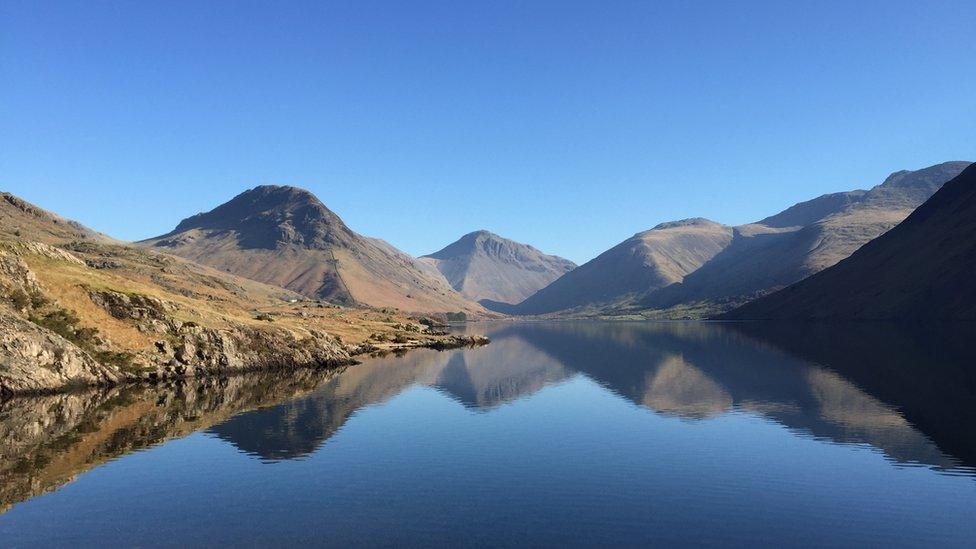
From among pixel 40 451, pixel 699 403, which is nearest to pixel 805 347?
pixel 699 403

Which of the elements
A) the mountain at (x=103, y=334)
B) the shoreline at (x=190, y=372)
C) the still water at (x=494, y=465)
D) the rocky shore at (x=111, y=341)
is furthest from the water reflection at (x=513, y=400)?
the mountain at (x=103, y=334)

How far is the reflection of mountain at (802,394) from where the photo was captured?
185ft

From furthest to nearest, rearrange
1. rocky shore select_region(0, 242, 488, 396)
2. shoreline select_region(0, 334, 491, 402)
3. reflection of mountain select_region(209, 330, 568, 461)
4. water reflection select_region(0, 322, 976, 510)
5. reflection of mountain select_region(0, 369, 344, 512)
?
rocky shore select_region(0, 242, 488, 396) → shoreline select_region(0, 334, 491, 402) → reflection of mountain select_region(209, 330, 568, 461) → water reflection select_region(0, 322, 976, 510) → reflection of mountain select_region(0, 369, 344, 512)

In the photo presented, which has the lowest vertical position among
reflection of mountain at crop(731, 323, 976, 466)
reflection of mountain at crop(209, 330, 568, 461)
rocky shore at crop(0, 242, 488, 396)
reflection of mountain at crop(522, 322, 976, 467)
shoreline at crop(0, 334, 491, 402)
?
reflection of mountain at crop(731, 323, 976, 466)

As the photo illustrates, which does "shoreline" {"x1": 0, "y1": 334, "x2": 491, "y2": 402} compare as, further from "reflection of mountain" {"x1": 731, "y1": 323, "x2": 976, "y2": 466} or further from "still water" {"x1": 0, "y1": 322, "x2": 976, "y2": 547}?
"reflection of mountain" {"x1": 731, "y1": 323, "x2": 976, "y2": 466}

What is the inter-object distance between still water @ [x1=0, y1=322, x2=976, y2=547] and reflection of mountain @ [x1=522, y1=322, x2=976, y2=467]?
1.77 ft

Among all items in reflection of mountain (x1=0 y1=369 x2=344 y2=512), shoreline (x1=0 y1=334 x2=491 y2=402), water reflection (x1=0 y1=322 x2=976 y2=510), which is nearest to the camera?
reflection of mountain (x1=0 y1=369 x2=344 y2=512)

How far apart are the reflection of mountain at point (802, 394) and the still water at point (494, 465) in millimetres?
539

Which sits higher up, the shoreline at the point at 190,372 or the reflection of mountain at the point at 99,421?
the shoreline at the point at 190,372

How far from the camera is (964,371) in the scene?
97562mm

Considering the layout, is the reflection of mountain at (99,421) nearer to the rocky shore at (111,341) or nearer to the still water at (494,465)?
the still water at (494,465)

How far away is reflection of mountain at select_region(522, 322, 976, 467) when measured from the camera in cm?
5638

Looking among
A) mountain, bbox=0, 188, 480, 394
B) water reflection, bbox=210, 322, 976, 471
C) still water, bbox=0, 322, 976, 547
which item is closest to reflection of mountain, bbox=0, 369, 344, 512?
still water, bbox=0, 322, 976, 547

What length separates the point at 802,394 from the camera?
3314 inches
